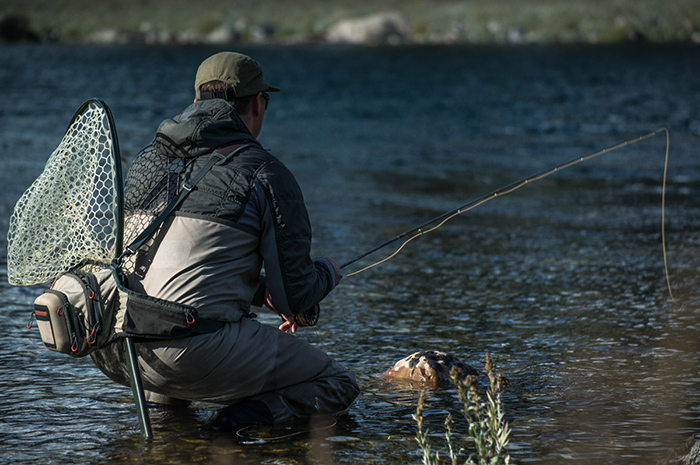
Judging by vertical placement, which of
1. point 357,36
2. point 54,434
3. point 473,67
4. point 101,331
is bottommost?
point 54,434

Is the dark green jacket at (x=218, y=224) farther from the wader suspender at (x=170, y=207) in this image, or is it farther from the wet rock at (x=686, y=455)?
the wet rock at (x=686, y=455)

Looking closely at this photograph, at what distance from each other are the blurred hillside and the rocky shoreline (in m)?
0.09

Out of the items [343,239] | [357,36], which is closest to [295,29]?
[357,36]

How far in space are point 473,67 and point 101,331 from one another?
43.9 m

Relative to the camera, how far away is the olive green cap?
3.93 metres

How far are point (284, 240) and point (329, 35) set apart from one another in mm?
89385

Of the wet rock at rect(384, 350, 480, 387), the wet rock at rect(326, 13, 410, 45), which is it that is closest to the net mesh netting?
the wet rock at rect(384, 350, 480, 387)

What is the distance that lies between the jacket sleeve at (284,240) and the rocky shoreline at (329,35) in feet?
265

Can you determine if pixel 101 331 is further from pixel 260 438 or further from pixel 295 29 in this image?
pixel 295 29

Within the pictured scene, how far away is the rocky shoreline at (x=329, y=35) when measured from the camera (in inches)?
3314

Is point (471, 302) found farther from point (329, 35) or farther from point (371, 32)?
point (329, 35)

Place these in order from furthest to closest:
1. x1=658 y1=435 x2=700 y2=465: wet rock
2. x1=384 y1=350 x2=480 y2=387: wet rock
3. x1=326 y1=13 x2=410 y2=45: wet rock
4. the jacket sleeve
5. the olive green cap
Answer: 1. x1=326 y1=13 x2=410 y2=45: wet rock
2. x1=384 y1=350 x2=480 y2=387: wet rock
3. the olive green cap
4. the jacket sleeve
5. x1=658 y1=435 x2=700 y2=465: wet rock

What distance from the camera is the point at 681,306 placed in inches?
250

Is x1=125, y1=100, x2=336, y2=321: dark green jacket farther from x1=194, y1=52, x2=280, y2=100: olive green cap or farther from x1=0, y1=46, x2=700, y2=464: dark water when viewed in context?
x1=0, y1=46, x2=700, y2=464: dark water
